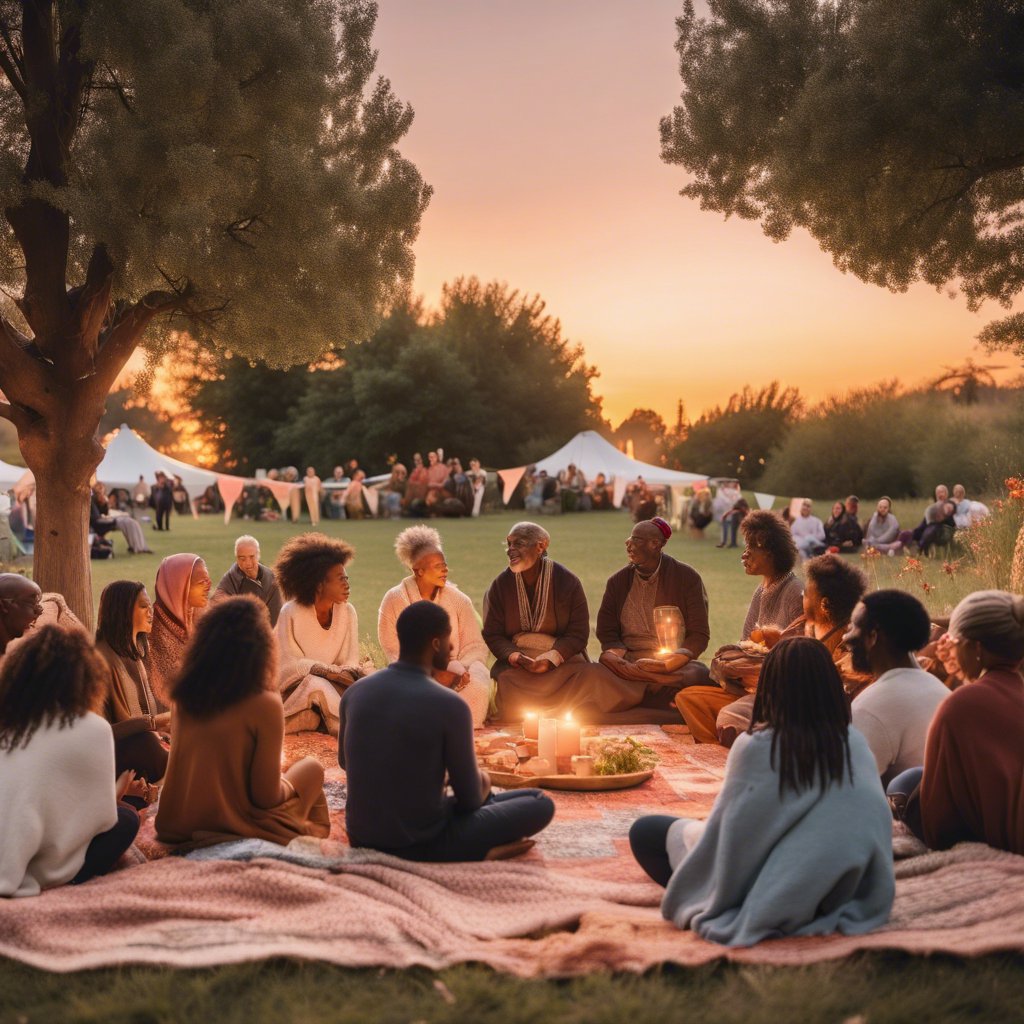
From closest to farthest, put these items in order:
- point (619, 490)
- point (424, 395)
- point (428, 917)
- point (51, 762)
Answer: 1. point (428, 917)
2. point (51, 762)
3. point (619, 490)
4. point (424, 395)

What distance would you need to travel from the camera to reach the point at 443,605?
8234 millimetres

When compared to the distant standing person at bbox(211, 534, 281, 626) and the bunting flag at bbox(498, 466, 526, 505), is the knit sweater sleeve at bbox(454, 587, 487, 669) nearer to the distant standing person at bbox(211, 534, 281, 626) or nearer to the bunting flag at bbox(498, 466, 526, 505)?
the distant standing person at bbox(211, 534, 281, 626)

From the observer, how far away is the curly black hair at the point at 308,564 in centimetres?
810

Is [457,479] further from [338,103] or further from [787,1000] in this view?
[787,1000]

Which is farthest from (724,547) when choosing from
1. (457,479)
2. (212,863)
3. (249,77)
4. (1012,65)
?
(212,863)

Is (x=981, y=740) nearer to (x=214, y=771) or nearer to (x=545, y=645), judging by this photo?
(x=214, y=771)

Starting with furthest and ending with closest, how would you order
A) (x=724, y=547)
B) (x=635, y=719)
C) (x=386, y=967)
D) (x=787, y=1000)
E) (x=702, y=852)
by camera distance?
(x=724, y=547), (x=635, y=719), (x=702, y=852), (x=386, y=967), (x=787, y=1000)

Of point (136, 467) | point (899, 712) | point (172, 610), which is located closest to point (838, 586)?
point (899, 712)

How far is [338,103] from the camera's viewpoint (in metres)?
10.2

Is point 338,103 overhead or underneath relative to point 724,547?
overhead

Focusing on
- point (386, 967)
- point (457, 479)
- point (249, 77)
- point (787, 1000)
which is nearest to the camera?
point (787, 1000)

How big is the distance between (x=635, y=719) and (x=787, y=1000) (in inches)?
208

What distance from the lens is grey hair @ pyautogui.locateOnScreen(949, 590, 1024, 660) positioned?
4.57 m

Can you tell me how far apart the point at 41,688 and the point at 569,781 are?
9.57 feet
